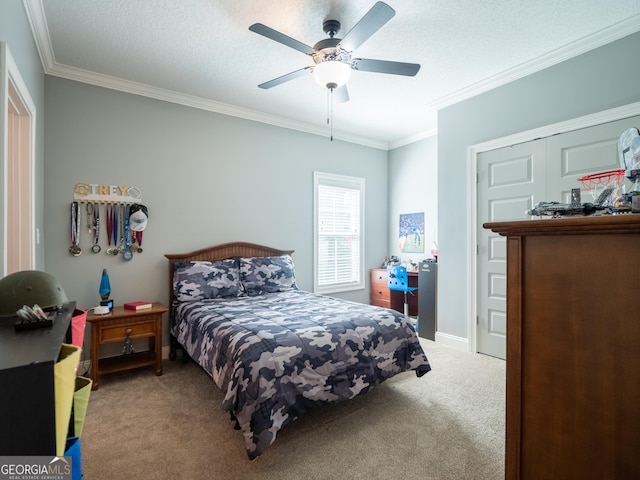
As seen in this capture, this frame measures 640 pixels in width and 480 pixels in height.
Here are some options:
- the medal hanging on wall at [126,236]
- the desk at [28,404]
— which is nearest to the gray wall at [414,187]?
the medal hanging on wall at [126,236]

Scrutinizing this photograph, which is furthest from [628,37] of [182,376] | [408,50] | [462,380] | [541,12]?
[182,376]

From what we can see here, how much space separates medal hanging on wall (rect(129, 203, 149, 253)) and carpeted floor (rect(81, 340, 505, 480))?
127 cm

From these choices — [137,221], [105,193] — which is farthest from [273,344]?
[105,193]

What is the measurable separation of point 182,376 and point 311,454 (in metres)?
1.61

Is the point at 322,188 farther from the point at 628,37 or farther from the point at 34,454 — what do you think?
the point at 34,454

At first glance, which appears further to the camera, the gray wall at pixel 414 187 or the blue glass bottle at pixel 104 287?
the gray wall at pixel 414 187

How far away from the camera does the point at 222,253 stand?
3754mm

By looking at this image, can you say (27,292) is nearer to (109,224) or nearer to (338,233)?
(109,224)

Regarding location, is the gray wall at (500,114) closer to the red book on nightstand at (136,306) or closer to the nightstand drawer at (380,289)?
the nightstand drawer at (380,289)

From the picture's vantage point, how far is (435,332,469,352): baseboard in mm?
3564

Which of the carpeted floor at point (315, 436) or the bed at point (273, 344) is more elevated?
the bed at point (273, 344)

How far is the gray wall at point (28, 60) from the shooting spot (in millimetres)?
1670

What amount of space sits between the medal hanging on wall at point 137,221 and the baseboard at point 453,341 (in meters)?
3.43

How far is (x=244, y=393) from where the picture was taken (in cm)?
181
